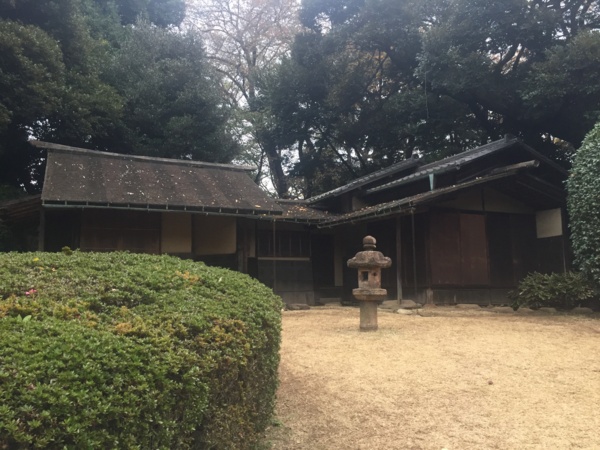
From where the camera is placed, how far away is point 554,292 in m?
10.4

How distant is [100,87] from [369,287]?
12312 millimetres

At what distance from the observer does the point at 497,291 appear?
1337 cm

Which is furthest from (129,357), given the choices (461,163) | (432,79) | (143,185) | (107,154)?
(432,79)

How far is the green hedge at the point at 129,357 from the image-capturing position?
6.07ft

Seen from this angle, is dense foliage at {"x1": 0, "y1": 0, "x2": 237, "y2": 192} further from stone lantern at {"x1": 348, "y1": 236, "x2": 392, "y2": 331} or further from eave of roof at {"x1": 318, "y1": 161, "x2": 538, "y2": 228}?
stone lantern at {"x1": 348, "y1": 236, "x2": 392, "y2": 331}

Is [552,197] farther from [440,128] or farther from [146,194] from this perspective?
[146,194]

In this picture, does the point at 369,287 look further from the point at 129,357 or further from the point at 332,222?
the point at 129,357

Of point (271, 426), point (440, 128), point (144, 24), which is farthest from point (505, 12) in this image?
point (271, 426)

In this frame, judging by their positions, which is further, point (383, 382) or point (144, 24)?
point (144, 24)

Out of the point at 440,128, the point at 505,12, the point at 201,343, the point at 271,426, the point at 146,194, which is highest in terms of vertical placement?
the point at 505,12

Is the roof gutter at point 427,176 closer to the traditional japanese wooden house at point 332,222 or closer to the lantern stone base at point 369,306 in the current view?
the traditional japanese wooden house at point 332,222

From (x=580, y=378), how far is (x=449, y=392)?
1648 mm

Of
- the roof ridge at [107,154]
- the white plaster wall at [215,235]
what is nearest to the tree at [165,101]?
the roof ridge at [107,154]

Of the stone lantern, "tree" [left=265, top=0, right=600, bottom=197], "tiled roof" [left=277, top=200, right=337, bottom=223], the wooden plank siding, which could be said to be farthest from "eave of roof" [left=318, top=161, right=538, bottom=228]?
"tree" [left=265, top=0, right=600, bottom=197]
